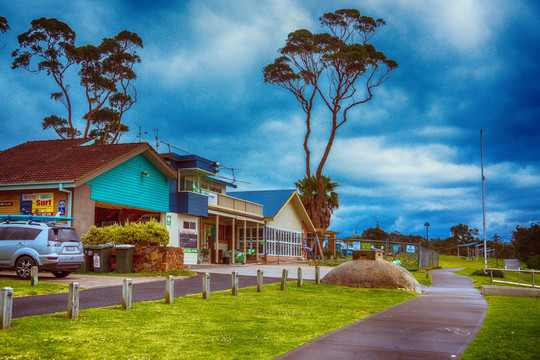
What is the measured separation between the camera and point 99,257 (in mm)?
20422

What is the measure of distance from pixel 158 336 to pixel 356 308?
665 centimetres

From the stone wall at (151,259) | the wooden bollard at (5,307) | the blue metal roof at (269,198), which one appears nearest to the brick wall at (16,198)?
the stone wall at (151,259)

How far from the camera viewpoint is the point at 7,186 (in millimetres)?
22484

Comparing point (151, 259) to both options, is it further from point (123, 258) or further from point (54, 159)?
point (54, 159)

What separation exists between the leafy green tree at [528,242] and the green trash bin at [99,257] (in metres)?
49.5

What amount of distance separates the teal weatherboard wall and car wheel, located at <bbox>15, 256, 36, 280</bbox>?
278 inches

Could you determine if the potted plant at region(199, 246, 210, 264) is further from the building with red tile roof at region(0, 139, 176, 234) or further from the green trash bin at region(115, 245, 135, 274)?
the green trash bin at region(115, 245, 135, 274)

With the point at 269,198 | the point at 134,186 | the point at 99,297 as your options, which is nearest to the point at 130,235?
the point at 134,186

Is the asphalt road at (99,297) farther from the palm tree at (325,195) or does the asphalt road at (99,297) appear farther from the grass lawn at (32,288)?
the palm tree at (325,195)

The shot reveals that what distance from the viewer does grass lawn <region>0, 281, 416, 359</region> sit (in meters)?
7.15

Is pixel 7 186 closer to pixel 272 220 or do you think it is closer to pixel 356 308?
Answer: pixel 356 308

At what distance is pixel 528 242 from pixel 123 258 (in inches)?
2043

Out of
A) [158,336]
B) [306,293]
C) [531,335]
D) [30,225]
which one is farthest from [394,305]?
[30,225]

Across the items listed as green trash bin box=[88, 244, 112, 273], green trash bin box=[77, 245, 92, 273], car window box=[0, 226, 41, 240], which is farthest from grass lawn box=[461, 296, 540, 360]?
green trash bin box=[77, 245, 92, 273]
